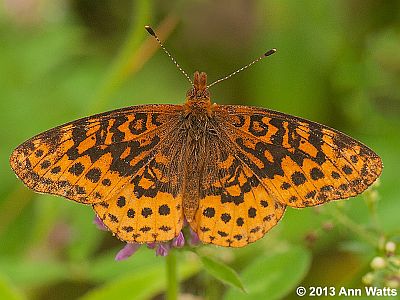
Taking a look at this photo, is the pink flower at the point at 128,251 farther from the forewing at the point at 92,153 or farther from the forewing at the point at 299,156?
the forewing at the point at 299,156

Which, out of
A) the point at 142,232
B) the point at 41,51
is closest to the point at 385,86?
the point at 41,51

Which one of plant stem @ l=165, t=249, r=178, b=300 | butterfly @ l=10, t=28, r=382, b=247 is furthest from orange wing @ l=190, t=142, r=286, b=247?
plant stem @ l=165, t=249, r=178, b=300

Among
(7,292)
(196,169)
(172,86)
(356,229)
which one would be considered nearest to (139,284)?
(7,292)

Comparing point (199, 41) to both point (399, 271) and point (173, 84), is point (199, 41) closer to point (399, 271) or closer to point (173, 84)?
point (173, 84)

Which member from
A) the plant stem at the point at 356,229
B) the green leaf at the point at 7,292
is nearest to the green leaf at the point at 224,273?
the plant stem at the point at 356,229

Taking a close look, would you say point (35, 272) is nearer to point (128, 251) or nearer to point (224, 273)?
point (128, 251)

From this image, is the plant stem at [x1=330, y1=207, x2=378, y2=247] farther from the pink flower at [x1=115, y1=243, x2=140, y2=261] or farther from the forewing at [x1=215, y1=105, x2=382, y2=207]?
the pink flower at [x1=115, y1=243, x2=140, y2=261]
